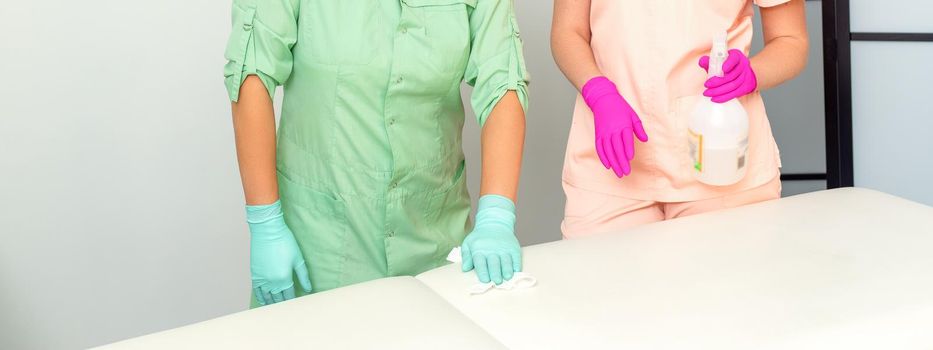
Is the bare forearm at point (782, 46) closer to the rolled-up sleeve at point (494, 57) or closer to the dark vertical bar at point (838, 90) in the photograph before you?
the rolled-up sleeve at point (494, 57)

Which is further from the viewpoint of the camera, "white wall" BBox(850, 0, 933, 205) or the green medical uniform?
"white wall" BBox(850, 0, 933, 205)

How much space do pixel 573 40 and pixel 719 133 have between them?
35 centimetres

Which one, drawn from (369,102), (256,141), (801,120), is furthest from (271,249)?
(801,120)

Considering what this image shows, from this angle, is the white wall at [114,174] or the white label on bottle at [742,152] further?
the white wall at [114,174]

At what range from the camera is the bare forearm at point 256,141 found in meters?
1.56

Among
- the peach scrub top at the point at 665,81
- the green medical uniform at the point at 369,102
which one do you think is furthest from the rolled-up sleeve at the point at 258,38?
the peach scrub top at the point at 665,81

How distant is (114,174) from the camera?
237cm

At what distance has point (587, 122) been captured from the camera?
1772 mm

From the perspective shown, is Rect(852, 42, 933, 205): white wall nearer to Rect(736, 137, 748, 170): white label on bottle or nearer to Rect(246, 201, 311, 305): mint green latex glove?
Rect(736, 137, 748, 170): white label on bottle

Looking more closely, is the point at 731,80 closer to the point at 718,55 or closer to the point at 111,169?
the point at 718,55

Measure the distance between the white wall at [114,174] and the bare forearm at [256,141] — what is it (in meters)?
0.86

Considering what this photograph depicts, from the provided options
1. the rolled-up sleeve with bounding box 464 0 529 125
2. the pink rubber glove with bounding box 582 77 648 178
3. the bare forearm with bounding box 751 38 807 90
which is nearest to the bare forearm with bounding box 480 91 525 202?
the rolled-up sleeve with bounding box 464 0 529 125

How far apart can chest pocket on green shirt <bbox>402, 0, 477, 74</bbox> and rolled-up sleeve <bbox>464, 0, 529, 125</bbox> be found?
0.02 m

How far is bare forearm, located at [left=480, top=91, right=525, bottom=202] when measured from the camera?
62.4 inches
